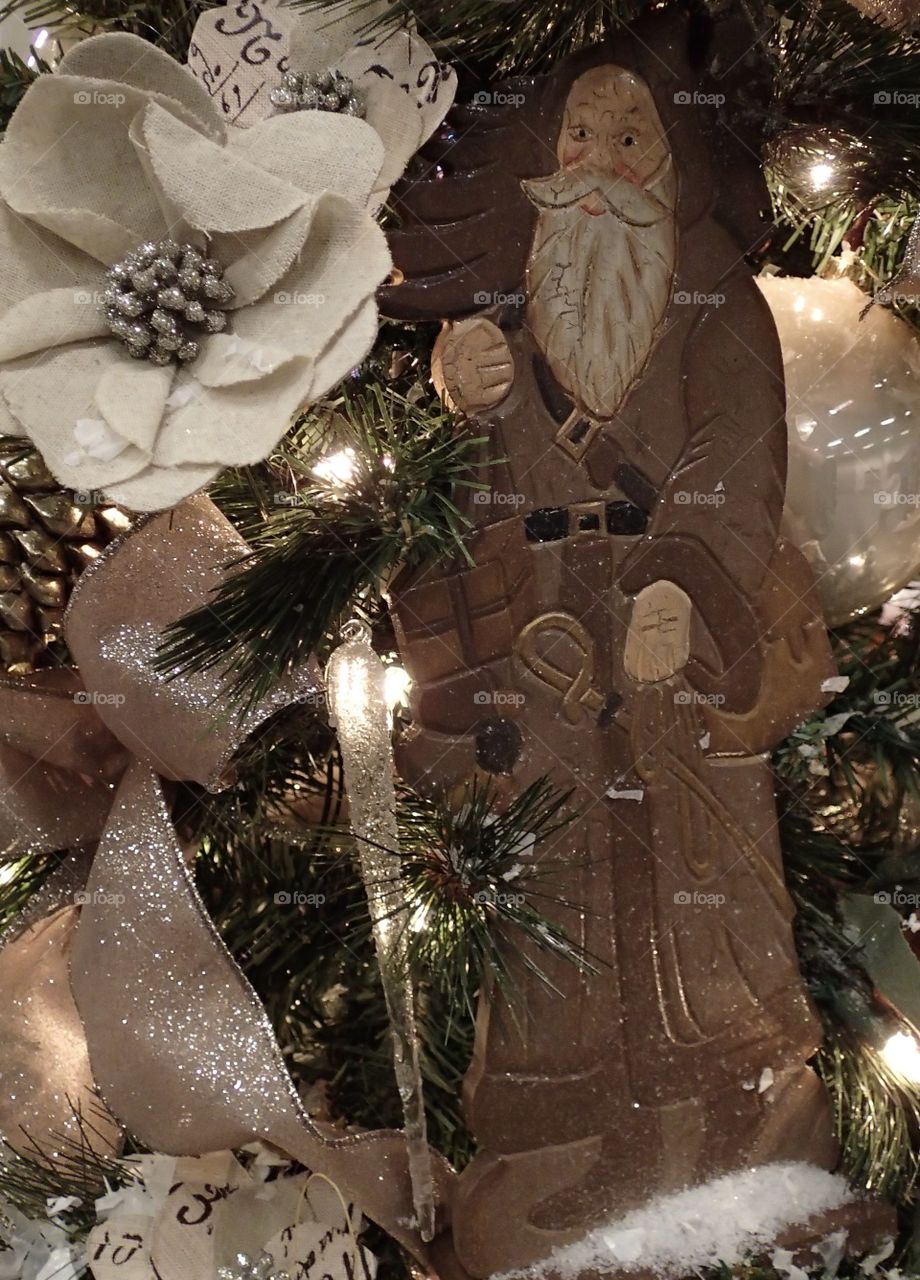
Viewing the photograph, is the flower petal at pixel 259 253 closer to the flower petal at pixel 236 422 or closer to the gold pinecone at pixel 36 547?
the flower petal at pixel 236 422

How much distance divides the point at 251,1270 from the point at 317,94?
0.61 m

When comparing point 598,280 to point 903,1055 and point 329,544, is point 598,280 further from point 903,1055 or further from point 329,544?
point 903,1055

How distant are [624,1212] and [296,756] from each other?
0.33m

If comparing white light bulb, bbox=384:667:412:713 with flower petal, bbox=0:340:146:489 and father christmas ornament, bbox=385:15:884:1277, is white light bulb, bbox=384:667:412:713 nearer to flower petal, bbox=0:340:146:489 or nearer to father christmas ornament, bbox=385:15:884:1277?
father christmas ornament, bbox=385:15:884:1277

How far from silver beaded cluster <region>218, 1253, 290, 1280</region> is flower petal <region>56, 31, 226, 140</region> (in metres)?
0.58

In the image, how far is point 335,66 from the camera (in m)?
0.60

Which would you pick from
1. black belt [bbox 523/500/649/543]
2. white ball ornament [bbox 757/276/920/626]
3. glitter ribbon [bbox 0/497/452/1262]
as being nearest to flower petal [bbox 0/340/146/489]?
glitter ribbon [bbox 0/497/452/1262]

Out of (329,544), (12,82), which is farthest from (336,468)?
(12,82)

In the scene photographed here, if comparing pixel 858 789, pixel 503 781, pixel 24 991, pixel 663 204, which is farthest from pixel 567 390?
pixel 24 991

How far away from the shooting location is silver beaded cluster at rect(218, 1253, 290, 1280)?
639mm

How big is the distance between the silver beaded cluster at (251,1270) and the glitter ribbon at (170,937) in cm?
6

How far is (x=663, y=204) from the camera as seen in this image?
66cm

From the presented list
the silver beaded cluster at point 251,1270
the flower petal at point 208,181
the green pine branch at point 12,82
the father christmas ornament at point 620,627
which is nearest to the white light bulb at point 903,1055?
the father christmas ornament at point 620,627

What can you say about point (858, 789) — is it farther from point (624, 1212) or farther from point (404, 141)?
point (404, 141)
